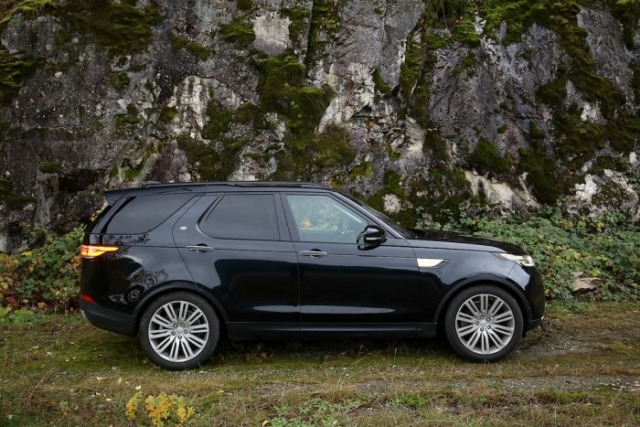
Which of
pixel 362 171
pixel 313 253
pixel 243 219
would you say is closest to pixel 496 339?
pixel 313 253

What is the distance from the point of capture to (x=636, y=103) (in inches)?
453

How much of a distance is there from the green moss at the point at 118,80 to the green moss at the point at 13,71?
112 cm

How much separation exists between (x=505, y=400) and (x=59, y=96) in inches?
323

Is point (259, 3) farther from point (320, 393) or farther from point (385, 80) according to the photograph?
point (320, 393)

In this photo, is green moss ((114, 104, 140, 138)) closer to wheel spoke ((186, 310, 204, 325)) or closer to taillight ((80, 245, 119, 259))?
taillight ((80, 245, 119, 259))

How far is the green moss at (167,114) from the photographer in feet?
32.4

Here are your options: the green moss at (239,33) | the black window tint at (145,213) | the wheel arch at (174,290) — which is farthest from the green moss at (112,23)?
the wheel arch at (174,290)

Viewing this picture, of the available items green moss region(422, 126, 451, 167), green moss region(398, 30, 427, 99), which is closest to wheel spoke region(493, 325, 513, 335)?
green moss region(422, 126, 451, 167)

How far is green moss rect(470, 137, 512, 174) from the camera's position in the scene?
10.7 meters

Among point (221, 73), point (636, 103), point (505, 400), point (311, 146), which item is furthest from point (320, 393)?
point (636, 103)

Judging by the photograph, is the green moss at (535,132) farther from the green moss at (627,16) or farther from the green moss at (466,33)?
the green moss at (627,16)

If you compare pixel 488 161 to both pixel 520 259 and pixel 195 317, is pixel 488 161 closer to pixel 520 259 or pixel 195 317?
pixel 520 259

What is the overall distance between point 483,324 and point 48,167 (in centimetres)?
710

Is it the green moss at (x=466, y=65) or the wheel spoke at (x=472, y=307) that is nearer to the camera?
the wheel spoke at (x=472, y=307)
